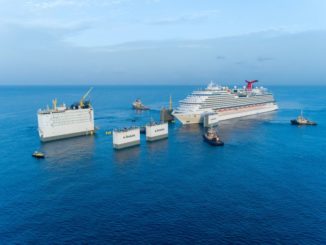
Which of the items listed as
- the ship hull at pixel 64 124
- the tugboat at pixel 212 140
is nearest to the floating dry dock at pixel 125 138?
the ship hull at pixel 64 124

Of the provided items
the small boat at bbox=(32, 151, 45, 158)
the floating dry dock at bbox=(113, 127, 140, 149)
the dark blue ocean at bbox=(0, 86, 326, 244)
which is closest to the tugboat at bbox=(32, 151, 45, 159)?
the small boat at bbox=(32, 151, 45, 158)

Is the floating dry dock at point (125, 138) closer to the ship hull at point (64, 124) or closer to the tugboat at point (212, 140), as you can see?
the ship hull at point (64, 124)

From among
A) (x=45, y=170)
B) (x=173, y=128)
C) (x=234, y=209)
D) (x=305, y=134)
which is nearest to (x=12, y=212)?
(x=45, y=170)

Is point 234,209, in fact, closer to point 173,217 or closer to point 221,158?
point 173,217

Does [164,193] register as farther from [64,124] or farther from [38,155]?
[64,124]

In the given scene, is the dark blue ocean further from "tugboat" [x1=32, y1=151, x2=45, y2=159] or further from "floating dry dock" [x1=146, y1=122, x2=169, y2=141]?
"floating dry dock" [x1=146, y1=122, x2=169, y2=141]

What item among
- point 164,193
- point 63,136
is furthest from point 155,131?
point 164,193

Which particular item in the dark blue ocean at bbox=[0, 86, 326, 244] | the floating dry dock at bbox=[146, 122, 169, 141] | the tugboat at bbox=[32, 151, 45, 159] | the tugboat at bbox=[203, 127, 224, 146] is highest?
the floating dry dock at bbox=[146, 122, 169, 141]
